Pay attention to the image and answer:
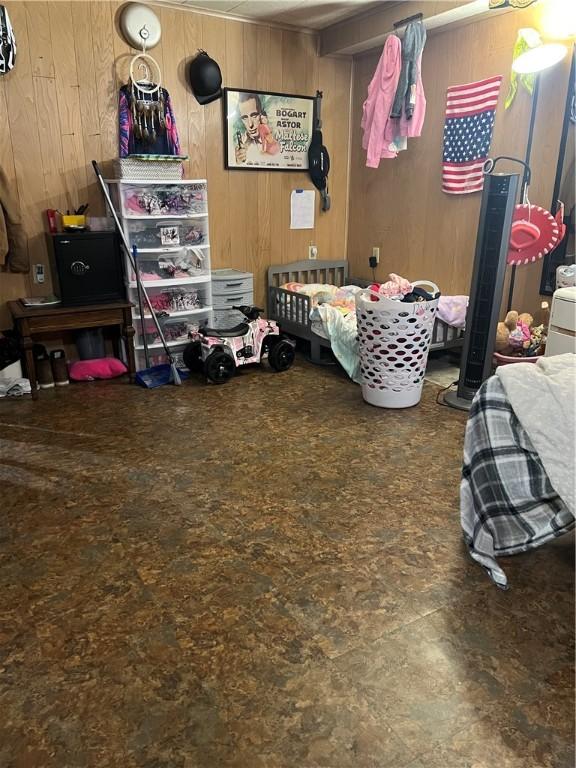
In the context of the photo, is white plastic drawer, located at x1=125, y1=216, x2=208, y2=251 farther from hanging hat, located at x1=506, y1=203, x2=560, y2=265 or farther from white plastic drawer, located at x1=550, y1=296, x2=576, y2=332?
white plastic drawer, located at x1=550, y1=296, x2=576, y2=332

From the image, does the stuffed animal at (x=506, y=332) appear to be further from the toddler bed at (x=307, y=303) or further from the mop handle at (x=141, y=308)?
the mop handle at (x=141, y=308)

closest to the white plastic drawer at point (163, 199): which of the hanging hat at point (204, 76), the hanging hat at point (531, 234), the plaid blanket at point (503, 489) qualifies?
the hanging hat at point (204, 76)

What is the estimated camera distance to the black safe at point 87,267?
3.62m

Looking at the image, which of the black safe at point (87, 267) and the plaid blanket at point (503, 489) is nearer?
the plaid blanket at point (503, 489)

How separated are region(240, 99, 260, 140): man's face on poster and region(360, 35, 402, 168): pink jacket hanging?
86 cm

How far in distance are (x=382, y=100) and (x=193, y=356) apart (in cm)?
234

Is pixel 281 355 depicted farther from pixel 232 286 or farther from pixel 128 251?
pixel 128 251

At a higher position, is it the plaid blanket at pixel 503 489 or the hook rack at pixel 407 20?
the hook rack at pixel 407 20

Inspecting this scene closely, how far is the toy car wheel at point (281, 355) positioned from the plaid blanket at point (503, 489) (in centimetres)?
226

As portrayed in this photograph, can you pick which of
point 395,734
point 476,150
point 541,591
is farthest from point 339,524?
point 476,150

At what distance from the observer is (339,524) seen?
2.29 meters

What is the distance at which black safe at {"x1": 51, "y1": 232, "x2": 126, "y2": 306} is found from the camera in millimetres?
3619

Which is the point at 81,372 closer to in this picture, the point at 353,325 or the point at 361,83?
the point at 353,325

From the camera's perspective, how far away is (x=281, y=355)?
163 inches
